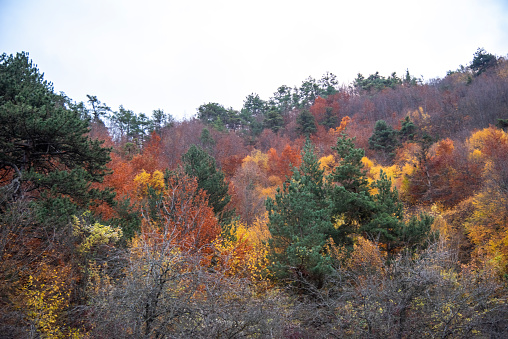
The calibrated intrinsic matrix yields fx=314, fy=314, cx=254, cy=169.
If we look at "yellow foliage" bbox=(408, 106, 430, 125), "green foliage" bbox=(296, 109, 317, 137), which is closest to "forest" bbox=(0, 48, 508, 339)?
"yellow foliage" bbox=(408, 106, 430, 125)

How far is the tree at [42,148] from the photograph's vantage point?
365 inches

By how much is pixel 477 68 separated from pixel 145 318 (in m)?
63.6

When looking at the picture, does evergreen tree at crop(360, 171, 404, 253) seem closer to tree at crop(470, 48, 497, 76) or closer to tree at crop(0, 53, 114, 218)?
tree at crop(0, 53, 114, 218)

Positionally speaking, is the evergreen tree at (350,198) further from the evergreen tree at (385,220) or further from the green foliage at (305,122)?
the green foliage at (305,122)

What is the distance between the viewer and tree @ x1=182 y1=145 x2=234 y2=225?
1758 centimetres

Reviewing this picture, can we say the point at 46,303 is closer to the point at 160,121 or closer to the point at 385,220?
the point at 385,220

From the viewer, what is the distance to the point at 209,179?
58.1 feet

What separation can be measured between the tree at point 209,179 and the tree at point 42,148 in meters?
6.25

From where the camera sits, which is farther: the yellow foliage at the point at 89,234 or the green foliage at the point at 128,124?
the green foliage at the point at 128,124

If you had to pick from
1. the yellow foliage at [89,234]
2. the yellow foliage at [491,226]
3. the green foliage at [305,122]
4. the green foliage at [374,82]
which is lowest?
the yellow foliage at [491,226]

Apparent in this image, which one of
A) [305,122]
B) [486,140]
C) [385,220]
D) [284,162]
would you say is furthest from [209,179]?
[305,122]

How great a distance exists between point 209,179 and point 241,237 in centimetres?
370

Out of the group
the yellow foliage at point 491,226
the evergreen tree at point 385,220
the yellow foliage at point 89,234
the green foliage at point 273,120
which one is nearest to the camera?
the yellow foliage at point 89,234

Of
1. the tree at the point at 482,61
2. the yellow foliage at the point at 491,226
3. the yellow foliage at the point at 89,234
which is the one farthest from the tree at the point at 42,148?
the tree at the point at 482,61
